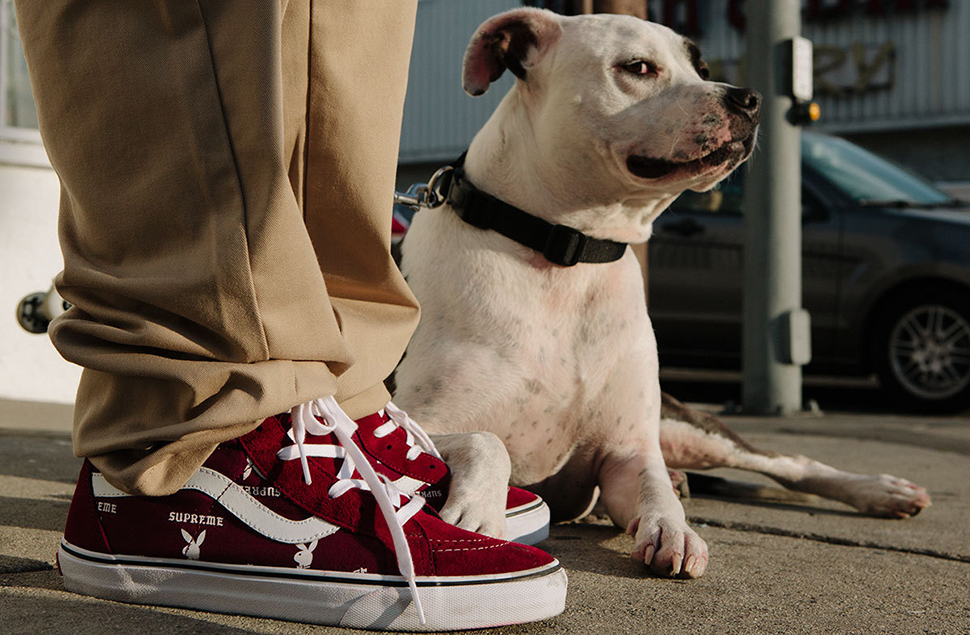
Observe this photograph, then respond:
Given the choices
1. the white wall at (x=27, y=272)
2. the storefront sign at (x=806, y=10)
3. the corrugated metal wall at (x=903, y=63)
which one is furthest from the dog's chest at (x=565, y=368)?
the corrugated metal wall at (x=903, y=63)

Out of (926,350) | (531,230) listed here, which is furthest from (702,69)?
(926,350)

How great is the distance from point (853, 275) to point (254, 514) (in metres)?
5.14

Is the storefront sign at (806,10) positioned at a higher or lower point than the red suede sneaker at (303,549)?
higher

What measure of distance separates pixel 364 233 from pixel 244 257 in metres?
0.24

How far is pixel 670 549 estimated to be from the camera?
1.69m

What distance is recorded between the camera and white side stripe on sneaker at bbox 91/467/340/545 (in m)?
1.30

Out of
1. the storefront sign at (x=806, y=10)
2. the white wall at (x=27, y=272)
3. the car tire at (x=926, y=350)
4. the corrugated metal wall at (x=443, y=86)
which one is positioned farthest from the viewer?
the corrugated metal wall at (x=443, y=86)

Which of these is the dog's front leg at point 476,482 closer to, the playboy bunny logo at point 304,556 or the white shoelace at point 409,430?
the white shoelace at point 409,430

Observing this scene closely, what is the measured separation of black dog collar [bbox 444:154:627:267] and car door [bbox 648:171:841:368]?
3.92 metres

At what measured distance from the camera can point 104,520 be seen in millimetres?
1356

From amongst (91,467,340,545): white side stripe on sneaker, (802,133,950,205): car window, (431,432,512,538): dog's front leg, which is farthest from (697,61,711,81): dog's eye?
A: (802,133,950,205): car window

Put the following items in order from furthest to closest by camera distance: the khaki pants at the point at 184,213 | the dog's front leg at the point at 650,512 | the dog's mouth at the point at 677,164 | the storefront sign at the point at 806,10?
the storefront sign at the point at 806,10 → the dog's mouth at the point at 677,164 → the dog's front leg at the point at 650,512 → the khaki pants at the point at 184,213

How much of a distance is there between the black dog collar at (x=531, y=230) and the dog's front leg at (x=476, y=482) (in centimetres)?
53

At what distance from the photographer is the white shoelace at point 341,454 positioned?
132cm
